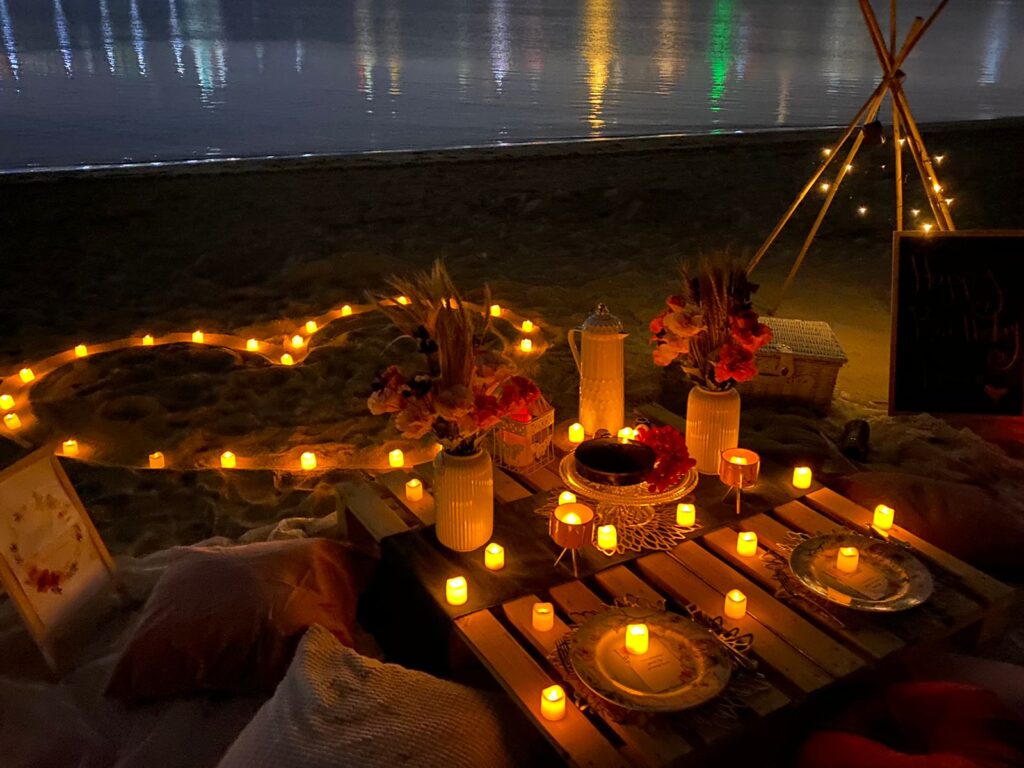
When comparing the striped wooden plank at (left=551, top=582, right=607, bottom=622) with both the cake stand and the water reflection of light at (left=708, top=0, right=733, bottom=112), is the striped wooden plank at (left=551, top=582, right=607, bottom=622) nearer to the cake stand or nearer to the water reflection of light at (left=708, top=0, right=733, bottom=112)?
the cake stand

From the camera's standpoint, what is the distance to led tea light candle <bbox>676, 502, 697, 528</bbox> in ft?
7.80

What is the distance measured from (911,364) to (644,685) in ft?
7.45

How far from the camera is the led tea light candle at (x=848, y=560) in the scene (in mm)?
2193

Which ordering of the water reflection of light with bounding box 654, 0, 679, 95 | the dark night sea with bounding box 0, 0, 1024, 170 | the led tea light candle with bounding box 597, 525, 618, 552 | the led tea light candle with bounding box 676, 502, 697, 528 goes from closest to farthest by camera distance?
the led tea light candle with bounding box 597, 525, 618, 552 < the led tea light candle with bounding box 676, 502, 697, 528 < the dark night sea with bounding box 0, 0, 1024, 170 < the water reflection of light with bounding box 654, 0, 679, 95

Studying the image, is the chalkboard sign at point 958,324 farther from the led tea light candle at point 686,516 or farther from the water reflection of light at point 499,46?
the water reflection of light at point 499,46

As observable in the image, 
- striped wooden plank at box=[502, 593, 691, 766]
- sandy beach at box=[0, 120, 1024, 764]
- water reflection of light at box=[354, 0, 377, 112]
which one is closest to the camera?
striped wooden plank at box=[502, 593, 691, 766]

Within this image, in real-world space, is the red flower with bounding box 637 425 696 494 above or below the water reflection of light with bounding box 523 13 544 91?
below

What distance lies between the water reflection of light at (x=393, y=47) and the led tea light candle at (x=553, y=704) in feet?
41.1

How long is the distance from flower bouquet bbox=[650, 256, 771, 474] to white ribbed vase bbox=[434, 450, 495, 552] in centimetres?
69

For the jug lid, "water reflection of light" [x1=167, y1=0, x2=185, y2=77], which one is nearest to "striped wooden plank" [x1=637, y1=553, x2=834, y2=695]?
the jug lid

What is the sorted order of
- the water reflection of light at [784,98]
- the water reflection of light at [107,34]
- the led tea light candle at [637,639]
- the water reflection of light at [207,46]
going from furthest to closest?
the water reflection of light at [107,34] → the water reflection of light at [207,46] → the water reflection of light at [784,98] → the led tea light candle at [637,639]

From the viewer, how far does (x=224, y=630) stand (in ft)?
7.21

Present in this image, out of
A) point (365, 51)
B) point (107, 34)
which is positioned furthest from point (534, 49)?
point (107, 34)

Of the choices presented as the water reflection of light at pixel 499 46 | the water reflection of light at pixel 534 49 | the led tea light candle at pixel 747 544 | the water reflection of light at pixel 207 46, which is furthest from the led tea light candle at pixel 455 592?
the water reflection of light at pixel 534 49
